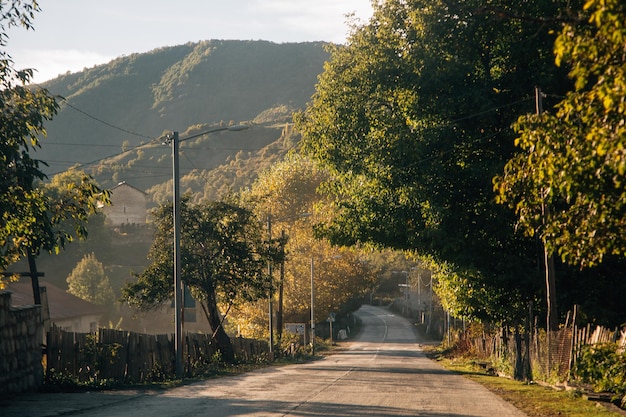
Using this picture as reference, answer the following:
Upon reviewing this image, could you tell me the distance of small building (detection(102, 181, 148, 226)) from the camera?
143250 mm

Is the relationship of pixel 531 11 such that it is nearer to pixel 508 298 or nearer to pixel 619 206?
pixel 508 298

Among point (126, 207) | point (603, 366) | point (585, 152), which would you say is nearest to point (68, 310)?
point (603, 366)

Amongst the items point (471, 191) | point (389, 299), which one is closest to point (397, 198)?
point (471, 191)

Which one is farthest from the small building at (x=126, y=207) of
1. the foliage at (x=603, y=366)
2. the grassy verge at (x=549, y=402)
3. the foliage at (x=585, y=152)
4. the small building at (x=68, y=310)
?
the foliage at (x=585, y=152)

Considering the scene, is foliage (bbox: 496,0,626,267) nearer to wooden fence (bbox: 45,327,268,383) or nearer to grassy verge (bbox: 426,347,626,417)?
grassy verge (bbox: 426,347,626,417)

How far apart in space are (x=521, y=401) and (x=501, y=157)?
1225 cm

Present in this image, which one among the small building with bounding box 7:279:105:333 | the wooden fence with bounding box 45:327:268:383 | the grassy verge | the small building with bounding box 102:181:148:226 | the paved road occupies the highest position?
the small building with bounding box 102:181:148:226

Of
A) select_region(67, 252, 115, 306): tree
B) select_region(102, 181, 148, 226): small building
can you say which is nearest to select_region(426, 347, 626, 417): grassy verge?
select_region(67, 252, 115, 306): tree

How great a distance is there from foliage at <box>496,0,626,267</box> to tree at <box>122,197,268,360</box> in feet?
95.4

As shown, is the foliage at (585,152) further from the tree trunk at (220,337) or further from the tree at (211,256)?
the tree at (211,256)

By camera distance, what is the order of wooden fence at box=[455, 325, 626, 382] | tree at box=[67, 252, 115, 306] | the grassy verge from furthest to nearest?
1. tree at box=[67, 252, 115, 306]
2. wooden fence at box=[455, 325, 626, 382]
3. the grassy verge

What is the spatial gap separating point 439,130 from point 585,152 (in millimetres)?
20255

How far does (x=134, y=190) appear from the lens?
14438 cm

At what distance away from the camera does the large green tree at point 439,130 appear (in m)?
29.6
